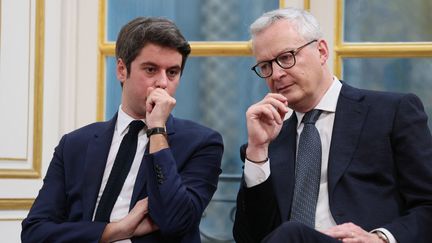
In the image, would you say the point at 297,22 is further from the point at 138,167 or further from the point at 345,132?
the point at 138,167

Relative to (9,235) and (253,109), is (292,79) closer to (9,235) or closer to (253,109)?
(253,109)

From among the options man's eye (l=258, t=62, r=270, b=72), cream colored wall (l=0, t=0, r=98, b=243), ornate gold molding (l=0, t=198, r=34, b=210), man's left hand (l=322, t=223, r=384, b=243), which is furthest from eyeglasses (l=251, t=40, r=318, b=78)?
ornate gold molding (l=0, t=198, r=34, b=210)

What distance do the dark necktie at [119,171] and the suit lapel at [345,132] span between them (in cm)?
62

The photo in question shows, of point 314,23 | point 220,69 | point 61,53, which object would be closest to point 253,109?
point 314,23

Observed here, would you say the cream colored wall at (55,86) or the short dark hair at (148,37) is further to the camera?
the cream colored wall at (55,86)

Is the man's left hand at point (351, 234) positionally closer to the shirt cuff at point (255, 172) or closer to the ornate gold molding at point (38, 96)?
the shirt cuff at point (255, 172)

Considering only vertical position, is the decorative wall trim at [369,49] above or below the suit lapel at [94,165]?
above

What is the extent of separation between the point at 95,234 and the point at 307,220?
634 millimetres

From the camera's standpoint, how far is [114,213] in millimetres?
2586

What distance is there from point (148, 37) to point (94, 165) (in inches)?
17.4

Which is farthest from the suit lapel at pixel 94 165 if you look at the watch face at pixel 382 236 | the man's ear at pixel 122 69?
the watch face at pixel 382 236

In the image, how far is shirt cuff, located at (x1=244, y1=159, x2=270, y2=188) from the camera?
2.53 meters

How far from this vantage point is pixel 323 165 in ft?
8.35

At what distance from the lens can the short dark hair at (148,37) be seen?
2604 millimetres
